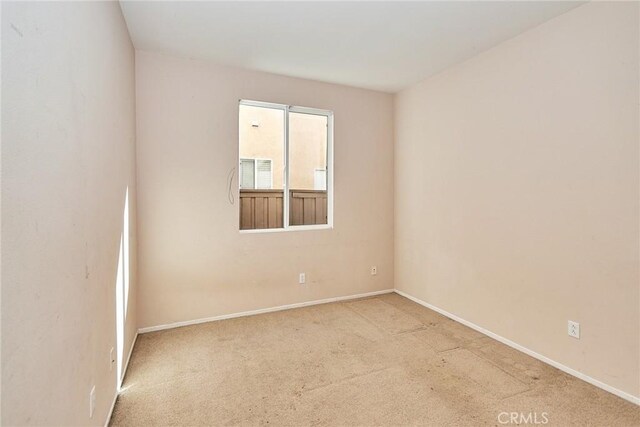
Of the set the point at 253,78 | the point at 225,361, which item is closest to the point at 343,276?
the point at 225,361

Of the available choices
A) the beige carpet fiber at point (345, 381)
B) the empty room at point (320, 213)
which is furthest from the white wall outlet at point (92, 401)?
the beige carpet fiber at point (345, 381)

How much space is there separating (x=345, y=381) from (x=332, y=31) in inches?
109

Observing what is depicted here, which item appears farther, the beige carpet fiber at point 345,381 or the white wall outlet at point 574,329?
the white wall outlet at point 574,329

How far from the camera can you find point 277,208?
12.9 ft

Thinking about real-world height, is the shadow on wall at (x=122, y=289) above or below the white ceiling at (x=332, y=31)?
below

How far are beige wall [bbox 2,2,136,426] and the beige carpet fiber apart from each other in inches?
19.9

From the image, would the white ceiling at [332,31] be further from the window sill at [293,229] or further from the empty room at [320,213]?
→ the window sill at [293,229]

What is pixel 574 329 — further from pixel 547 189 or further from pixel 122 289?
pixel 122 289

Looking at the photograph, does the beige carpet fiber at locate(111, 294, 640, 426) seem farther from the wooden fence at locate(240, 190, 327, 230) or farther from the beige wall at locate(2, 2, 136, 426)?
the wooden fence at locate(240, 190, 327, 230)

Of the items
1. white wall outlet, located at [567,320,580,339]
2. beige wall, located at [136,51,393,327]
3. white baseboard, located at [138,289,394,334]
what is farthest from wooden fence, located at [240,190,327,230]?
white wall outlet, located at [567,320,580,339]

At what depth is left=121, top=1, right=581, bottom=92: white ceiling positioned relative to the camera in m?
2.37

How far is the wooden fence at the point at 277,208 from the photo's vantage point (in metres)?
3.76

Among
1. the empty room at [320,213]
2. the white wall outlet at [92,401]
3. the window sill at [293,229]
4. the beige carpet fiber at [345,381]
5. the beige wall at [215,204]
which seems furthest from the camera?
the window sill at [293,229]

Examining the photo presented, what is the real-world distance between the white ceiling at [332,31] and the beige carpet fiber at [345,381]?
271cm
